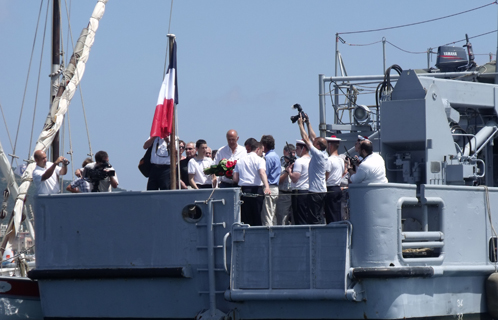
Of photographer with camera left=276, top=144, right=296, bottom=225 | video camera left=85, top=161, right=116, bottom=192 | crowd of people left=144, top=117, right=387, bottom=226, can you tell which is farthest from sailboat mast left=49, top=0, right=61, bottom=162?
photographer with camera left=276, top=144, right=296, bottom=225

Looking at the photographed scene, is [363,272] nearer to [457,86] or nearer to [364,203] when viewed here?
[364,203]

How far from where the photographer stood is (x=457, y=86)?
11.4 m

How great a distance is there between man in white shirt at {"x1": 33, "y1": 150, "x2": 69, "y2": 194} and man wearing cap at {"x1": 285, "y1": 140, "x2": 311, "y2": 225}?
2996mm

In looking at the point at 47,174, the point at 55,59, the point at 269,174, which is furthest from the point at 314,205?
the point at 55,59

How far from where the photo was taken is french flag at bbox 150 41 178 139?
A: 10.3m

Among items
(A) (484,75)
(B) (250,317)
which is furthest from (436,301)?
(A) (484,75)

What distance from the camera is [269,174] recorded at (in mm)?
10820

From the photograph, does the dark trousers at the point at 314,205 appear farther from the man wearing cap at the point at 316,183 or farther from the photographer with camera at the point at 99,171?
the photographer with camera at the point at 99,171

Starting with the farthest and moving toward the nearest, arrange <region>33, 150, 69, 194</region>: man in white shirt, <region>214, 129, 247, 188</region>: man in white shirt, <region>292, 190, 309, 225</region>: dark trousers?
<region>214, 129, 247, 188</region>: man in white shirt < <region>33, 150, 69, 194</region>: man in white shirt < <region>292, 190, 309, 225</region>: dark trousers

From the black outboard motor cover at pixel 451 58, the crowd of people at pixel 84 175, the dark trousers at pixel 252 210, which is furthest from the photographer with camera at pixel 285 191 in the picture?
the black outboard motor cover at pixel 451 58

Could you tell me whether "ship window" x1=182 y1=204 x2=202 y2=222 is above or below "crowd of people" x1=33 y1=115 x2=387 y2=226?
below

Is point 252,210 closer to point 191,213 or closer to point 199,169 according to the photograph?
point 191,213

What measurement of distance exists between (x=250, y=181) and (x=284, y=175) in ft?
3.30

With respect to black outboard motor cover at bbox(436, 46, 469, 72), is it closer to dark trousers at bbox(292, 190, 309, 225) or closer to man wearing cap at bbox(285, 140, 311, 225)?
man wearing cap at bbox(285, 140, 311, 225)
